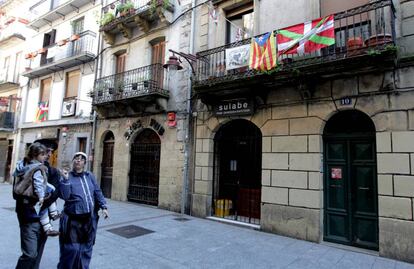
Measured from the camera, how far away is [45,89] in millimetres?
15844

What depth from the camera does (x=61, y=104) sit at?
46.9 ft

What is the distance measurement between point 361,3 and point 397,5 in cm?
82

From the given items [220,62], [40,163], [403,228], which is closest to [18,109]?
[220,62]

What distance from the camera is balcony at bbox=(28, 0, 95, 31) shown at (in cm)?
1435

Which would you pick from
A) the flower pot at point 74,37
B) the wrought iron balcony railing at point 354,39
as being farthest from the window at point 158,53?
the flower pot at point 74,37

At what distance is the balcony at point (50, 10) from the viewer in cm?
1435

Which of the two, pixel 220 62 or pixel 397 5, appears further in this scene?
pixel 220 62

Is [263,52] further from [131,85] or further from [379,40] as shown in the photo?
[131,85]

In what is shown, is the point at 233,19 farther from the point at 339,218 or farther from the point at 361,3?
the point at 339,218

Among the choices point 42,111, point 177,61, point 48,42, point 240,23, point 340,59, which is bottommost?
point 340,59

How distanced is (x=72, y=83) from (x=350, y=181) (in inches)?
523

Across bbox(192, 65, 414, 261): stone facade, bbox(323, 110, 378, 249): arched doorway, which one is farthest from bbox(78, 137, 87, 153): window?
bbox(323, 110, 378, 249): arched doorway

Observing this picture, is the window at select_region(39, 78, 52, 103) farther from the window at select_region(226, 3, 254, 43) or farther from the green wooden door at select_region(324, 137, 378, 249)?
the green wooden door at select_region(324, 137, 378, 249)

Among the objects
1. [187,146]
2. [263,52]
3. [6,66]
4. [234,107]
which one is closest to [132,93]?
[187,146]
